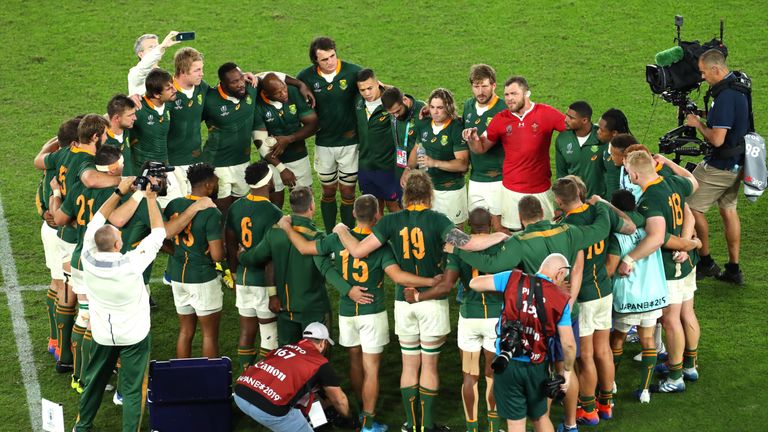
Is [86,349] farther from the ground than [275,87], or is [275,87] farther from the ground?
[275,87]

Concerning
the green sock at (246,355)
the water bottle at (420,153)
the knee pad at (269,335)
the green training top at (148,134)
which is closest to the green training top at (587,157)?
the water bottle at (420,153)

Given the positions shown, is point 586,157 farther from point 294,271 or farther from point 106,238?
point 106,238

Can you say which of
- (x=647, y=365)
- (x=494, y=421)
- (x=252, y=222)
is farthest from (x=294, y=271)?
(x=647, y=365)

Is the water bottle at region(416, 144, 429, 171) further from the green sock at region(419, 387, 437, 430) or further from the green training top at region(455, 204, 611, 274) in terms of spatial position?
the green sock at region(419, 387, 437, 430)

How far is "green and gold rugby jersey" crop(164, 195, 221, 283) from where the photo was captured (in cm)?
861

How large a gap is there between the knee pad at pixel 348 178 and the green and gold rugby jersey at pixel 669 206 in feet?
11.5

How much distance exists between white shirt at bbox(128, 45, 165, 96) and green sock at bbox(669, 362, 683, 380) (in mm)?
5129

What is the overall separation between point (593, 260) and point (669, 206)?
2.57ft

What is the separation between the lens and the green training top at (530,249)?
7.73m

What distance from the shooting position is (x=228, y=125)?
34.9 ft

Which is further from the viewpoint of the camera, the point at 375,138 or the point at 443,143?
the point at 375,138

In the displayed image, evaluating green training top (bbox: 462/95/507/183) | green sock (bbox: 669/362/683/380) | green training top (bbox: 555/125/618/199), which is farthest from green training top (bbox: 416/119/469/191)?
green sock (bbox: 669/362/683/380)

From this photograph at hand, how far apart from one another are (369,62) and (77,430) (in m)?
8.52

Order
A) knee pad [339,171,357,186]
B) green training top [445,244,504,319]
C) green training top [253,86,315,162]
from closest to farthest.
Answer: green training top [445,244,504,319] < green training top [253,86,315,162] < knee pad [339,171,357,186]
